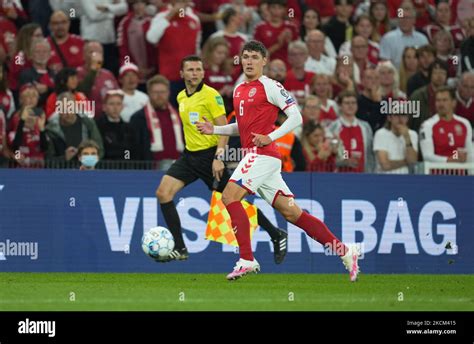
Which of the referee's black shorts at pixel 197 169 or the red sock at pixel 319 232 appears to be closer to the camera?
the red sock at pixel 319 232

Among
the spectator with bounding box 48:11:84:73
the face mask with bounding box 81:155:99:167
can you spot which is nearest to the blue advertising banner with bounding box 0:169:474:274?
the face mask with bounding box 81:155:99:167

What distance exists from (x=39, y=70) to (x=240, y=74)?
320 cm

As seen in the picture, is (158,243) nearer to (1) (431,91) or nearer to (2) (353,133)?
(2) (353,133)

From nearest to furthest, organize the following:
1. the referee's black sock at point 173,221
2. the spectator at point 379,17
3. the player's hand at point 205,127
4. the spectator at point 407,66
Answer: the player's hand at point 205,127 < the referee's black sock at point 173,221 < the spectator at point 407,66 < the spectator at point 379,17

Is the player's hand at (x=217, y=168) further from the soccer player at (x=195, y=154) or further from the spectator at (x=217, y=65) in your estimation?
the spectator at (x=217, y=65)

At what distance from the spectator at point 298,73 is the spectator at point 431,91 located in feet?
5.53

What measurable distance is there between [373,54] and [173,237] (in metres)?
6.61

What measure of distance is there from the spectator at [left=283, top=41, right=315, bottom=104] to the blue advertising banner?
2461 mm

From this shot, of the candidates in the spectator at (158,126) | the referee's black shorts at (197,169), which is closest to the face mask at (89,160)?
the spectator at (158,126)

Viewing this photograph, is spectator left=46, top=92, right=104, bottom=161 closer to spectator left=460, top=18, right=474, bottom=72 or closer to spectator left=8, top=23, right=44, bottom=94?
spectator left=8, top=23, right=44, bottom=94

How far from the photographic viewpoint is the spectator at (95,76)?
56.7 ft

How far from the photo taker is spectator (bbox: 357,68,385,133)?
17.7 meters

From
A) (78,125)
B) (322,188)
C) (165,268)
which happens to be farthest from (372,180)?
(78,125)

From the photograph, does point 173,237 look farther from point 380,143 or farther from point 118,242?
point 380,143
